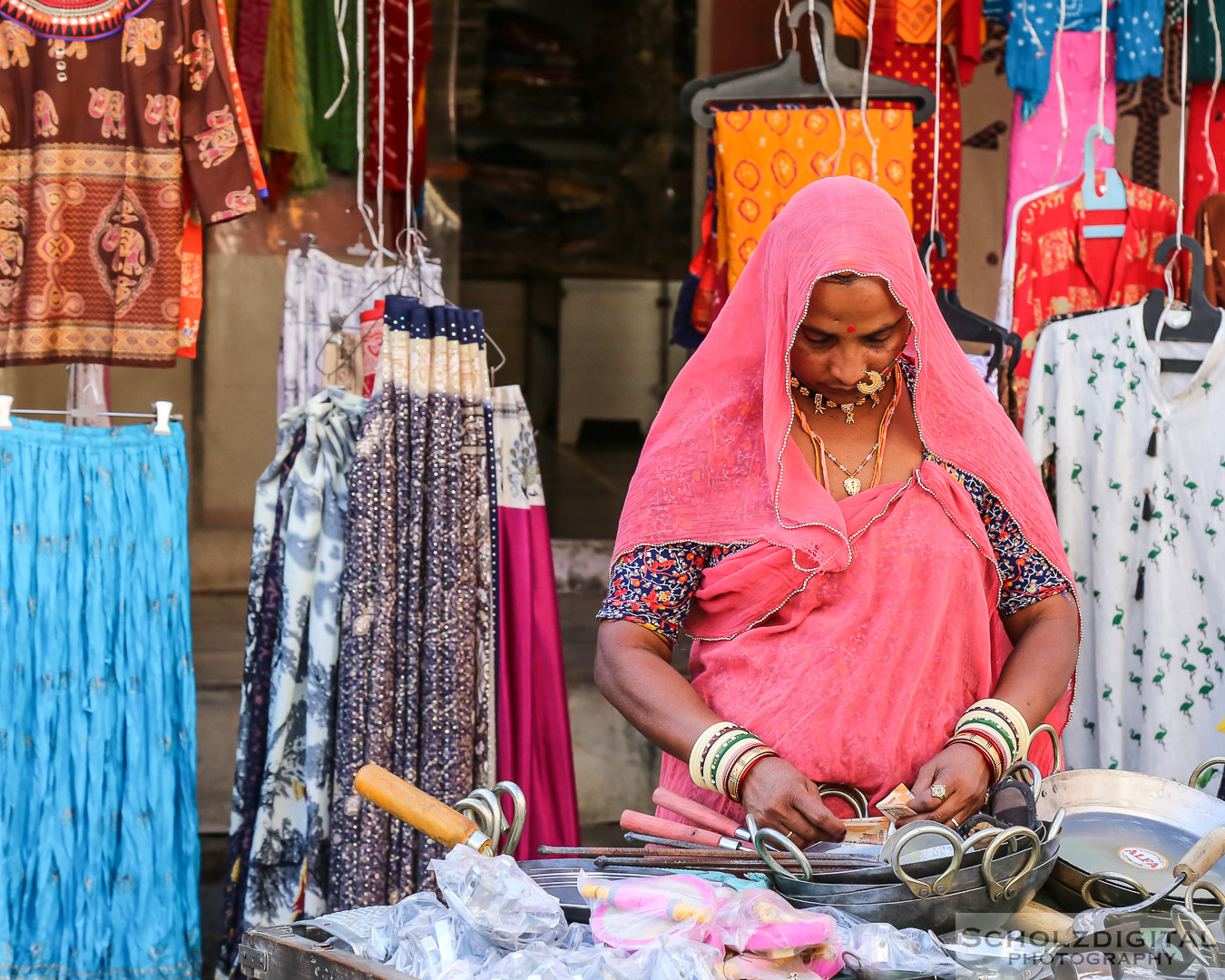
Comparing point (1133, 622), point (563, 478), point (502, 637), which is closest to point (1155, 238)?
Result: point (1133, 622)

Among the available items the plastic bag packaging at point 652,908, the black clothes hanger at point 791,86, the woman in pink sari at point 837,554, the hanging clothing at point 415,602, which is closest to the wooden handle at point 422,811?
the plastic bag packaging at point 652,908

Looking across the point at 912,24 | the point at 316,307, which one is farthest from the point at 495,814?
the point at 912,24

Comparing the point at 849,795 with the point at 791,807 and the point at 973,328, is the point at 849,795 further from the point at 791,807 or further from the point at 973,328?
the point at 973,328

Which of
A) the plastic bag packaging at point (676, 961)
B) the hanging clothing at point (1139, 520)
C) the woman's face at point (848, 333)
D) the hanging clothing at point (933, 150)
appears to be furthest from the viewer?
the hanging clothing at point (933, 150)

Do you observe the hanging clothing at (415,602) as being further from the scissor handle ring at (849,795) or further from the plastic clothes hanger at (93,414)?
the scissor handle ring at (849,795)

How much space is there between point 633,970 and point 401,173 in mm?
3487

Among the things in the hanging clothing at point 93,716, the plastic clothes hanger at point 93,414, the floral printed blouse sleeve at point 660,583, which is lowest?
the hanging clothing at point 93,716

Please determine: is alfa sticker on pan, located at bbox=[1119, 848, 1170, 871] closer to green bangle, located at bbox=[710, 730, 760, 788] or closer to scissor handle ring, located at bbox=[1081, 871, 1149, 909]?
scissor handle ring, located at bbox=[1081, 871, 1149, 909]

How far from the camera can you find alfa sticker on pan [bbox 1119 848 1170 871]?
145 centimetres

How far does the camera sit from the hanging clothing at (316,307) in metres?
3.42

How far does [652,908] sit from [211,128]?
7.90 feet

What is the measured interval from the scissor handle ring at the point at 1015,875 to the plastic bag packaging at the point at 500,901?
1.36 ft

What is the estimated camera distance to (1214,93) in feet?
11.5

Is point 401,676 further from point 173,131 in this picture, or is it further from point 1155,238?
point 1155,238
